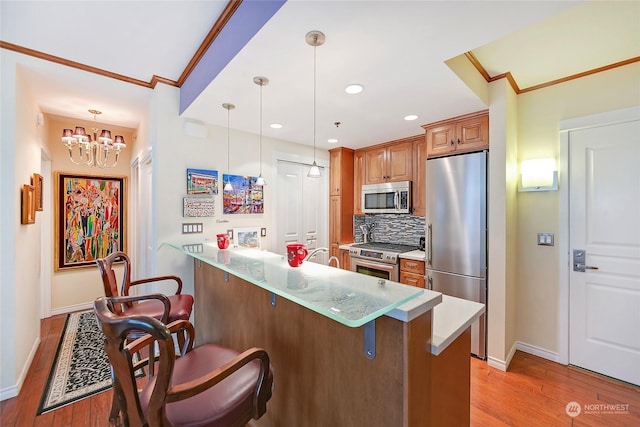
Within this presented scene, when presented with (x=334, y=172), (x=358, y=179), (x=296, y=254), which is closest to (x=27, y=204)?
(x=296, y=254)

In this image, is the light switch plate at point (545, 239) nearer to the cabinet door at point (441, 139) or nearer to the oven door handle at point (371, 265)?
the cabinet door at point (441, 139)

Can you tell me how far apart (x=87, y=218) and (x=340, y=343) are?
4309mm

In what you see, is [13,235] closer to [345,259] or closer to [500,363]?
[345,259]

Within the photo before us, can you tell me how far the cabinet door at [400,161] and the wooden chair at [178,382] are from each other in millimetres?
3132

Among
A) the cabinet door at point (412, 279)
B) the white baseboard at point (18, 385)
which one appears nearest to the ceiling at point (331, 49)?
the cabinet door at point (412, 279)

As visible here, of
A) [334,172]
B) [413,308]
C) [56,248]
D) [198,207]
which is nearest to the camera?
[413,308]

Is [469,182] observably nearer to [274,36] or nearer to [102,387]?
[274,36]

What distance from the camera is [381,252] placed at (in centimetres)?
351

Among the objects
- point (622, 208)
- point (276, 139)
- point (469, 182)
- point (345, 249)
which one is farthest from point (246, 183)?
point (622, 208)

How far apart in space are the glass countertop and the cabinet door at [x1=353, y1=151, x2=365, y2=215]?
2.85 m

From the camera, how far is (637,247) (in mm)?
2260

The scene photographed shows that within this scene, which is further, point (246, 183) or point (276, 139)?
point (276, 139)

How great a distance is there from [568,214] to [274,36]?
2.99m

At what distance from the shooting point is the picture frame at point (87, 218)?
12.0 ft
